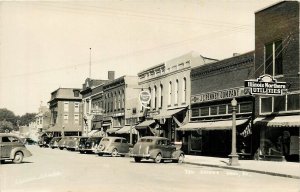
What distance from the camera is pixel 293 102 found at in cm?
2597

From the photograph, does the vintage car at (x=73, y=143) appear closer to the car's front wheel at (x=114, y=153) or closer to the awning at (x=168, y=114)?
the awning at (x=168, y=114)

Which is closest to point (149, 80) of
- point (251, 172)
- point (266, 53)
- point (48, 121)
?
point (266, 53)

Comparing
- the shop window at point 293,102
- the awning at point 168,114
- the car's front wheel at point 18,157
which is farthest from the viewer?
the awning at point 168,114

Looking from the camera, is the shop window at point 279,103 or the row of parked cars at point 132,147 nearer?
the shop window at point 279,103

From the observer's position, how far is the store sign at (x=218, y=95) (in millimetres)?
31812

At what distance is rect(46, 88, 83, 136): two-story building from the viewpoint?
319 feet

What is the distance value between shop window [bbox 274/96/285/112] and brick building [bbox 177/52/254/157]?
243 centimetres

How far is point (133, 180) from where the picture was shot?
16.2 metres

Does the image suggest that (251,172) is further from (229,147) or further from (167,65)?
(167,65)

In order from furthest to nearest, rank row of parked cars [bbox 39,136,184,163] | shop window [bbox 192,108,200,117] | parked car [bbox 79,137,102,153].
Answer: parked car [bbox 79,137,102,153], shop window [bbox 192,108,200,117], row of parked cars [bbox 39,136,184,163]

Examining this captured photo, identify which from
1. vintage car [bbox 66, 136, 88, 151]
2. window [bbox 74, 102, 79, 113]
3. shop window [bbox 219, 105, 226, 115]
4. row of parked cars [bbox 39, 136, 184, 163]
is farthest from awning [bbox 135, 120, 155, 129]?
window [bbox 74, 102, 79, 113]

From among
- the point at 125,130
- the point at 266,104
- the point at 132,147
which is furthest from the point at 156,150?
the point at 125,130

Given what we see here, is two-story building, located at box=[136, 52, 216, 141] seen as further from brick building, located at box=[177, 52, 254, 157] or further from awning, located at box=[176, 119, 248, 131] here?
awning, located at box=[176, 119, 248, 131]

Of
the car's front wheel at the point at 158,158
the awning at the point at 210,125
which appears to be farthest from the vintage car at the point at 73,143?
the car's front wheel at the point at 158,158
